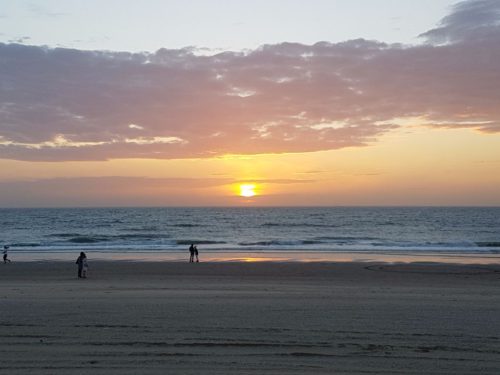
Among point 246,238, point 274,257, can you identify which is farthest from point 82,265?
point 246,238

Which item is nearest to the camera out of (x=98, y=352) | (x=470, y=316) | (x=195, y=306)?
(x=98, y=352)

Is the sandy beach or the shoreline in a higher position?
the sandy beach

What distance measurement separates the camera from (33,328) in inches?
396

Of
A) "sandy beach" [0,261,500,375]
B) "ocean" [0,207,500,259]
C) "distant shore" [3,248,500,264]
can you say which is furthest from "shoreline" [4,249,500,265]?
"sandy beach" [0,261,500,375]

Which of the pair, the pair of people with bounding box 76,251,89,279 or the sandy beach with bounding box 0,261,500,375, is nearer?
the sandy beach with bounding box 0,261,500,375

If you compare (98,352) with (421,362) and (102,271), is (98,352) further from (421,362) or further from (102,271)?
(102,271)

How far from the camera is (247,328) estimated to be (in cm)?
1017

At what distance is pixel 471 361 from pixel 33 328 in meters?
7.89

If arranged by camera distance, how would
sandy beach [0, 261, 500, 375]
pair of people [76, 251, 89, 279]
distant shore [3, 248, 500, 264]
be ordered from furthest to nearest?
distant shore [3, 248, 500, 264], pair of people [76, 251, 89, 279], sandy beach [0, 261, 500, 375]

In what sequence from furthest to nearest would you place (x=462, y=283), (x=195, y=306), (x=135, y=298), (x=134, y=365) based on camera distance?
(x=462, y=283)
(x=135, y=298)
(x=195, y=306)
(x=134, y=365)

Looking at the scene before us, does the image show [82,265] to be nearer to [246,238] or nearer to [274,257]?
[274,257]

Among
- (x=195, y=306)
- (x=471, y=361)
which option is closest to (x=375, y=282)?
(x=195, y=306)

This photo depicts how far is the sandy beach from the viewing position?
775 cm

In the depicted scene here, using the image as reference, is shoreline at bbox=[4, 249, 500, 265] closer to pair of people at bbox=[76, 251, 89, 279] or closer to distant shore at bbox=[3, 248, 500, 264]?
distant shore at bbox=[3, 248, 500, 264]
